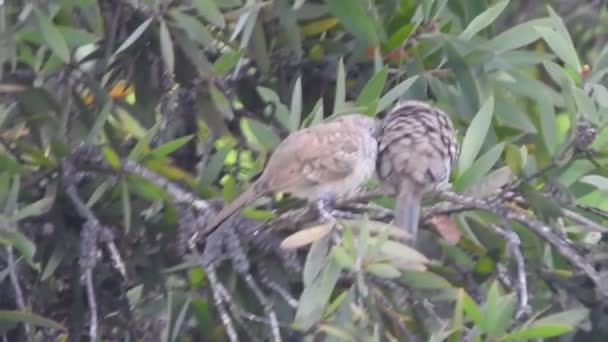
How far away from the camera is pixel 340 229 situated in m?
2.88

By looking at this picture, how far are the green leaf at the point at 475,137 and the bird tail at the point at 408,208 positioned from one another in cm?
12

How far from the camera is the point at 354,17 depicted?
3648 millimetres

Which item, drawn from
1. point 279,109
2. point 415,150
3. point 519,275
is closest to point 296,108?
point 279,109

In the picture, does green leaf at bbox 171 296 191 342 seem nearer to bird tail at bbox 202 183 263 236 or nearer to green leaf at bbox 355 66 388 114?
bird tail at bbox 202 183 263 236

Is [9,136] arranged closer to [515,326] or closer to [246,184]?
[246,184]

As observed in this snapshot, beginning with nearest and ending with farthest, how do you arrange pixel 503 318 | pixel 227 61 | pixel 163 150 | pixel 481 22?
pixel 503 318, pixel 163 150, pixel 227 61, pixel 481 22

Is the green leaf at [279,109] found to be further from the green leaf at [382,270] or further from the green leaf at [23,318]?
the green leaf at [382,270]

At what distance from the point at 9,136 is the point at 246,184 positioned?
0.54 m

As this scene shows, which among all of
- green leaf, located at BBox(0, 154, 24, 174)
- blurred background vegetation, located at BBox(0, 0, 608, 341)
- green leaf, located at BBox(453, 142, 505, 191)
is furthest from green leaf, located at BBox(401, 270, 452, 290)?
green leaf, located at BBox(0, 154, 24, 174)

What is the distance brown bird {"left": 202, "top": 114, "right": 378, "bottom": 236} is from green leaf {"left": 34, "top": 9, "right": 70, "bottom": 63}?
48 cm

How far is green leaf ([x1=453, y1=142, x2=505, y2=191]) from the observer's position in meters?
3.26

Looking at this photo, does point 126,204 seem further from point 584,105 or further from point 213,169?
point 584,105

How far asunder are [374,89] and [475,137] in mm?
292

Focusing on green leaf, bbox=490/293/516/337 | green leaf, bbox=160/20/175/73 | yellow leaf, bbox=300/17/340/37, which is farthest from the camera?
yellow leaf, bbox=300/17/340/37
